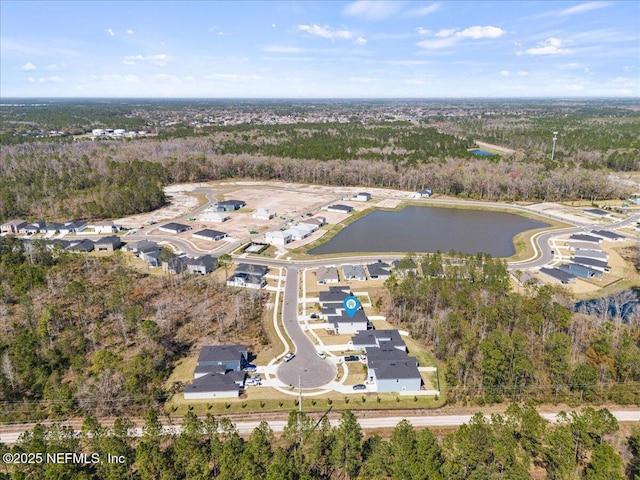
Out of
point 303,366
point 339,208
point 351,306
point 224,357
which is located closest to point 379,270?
point 351,306

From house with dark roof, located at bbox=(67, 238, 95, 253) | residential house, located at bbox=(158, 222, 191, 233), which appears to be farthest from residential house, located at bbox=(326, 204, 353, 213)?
house with dark roof, located at bbox=(67, 238, 95, 253)

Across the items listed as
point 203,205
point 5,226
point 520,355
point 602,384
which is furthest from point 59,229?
point 602,384

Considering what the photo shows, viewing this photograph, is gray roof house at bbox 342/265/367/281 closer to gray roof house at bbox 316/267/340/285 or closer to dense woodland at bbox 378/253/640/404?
gray roof house at bbox 316/267/340/285

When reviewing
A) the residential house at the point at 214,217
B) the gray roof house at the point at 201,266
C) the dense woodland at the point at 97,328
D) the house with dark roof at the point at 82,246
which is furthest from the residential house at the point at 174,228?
the gray roof house at the point at 201,266

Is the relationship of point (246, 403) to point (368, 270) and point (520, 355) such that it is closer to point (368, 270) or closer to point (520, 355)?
point (520, 355)

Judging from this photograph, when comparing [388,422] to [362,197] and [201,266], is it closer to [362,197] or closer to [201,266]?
[201,266]
